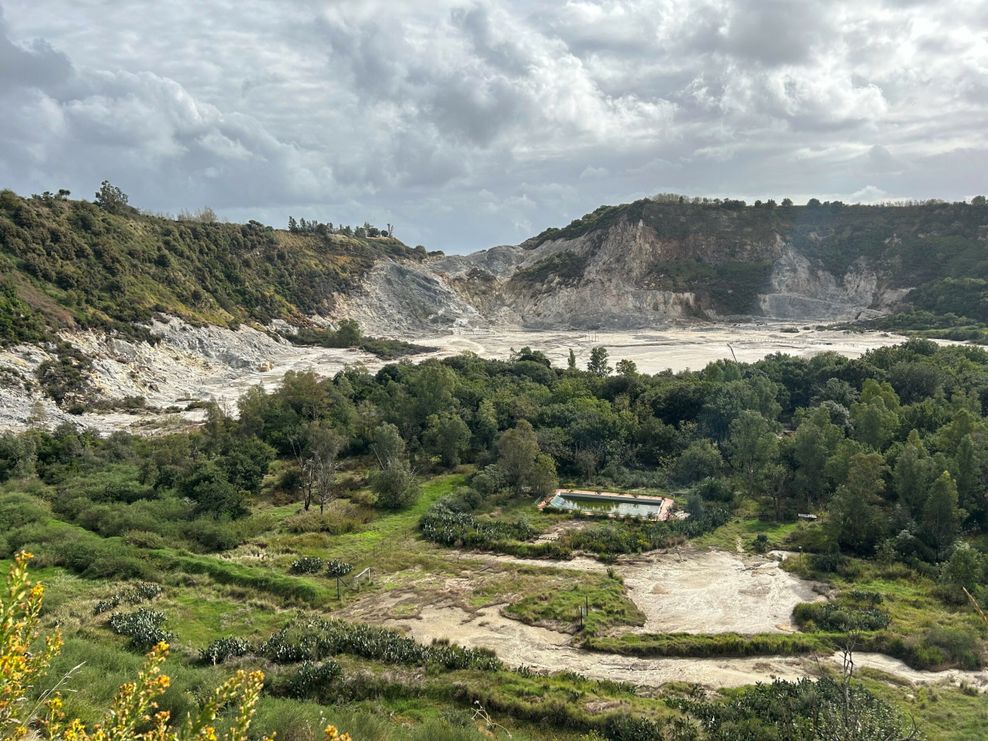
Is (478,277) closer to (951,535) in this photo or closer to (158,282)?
(158,282)

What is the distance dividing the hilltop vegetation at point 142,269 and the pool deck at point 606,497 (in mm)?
35893

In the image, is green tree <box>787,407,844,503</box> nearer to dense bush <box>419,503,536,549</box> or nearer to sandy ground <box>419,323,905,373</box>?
dense bush <box>419,503,536,549</box>

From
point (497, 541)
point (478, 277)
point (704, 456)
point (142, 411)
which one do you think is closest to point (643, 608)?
point (497, 541)

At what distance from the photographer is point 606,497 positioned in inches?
1121

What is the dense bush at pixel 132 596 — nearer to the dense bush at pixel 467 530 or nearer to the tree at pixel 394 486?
the dense bush at pixel 467 530

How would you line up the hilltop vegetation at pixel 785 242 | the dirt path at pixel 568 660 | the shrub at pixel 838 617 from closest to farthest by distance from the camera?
the dirt path at pixel 568 660, the shrub at pixel 838 617, the hilltop vegetation at pixel 785 242

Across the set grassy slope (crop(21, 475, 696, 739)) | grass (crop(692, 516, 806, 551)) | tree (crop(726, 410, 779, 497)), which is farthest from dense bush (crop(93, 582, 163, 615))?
tree (crop(726, 410, 779, 497))

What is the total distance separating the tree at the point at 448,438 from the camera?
33.2m

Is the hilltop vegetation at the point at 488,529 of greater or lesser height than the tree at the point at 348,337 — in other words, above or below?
below

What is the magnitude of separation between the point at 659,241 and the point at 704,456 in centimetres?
8573

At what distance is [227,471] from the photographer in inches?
1128

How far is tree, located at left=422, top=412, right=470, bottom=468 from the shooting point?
33.2 m

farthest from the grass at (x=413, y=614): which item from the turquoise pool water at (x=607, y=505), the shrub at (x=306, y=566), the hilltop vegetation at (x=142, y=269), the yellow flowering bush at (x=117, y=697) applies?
the hilltop vegetation at (x=142, y=269)

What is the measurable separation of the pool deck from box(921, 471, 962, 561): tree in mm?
8805
